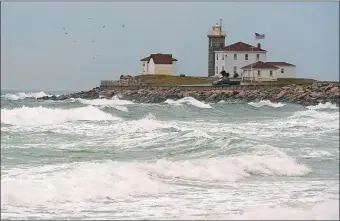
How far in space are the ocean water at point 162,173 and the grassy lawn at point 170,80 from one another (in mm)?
26403

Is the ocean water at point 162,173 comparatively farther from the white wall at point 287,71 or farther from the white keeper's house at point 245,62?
the white wall at point 287,71

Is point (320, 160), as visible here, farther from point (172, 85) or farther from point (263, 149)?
point (172, 85)

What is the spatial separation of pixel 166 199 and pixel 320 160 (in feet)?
12.9

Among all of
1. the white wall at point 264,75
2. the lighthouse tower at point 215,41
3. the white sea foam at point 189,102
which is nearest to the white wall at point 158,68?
the lighthouse tower at point 215,41

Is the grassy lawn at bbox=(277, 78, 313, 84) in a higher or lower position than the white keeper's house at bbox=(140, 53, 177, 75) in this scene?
lower

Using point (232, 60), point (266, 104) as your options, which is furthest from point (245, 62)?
point (266, 104)

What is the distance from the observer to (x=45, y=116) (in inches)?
693

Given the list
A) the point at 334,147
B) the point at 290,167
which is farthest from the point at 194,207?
the point at 334,147

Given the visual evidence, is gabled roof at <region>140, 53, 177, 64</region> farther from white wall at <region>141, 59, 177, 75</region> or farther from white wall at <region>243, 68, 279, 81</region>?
white wall at <region>243, 68, 279, 81</region>

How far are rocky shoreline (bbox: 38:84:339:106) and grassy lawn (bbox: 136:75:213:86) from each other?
3.04m

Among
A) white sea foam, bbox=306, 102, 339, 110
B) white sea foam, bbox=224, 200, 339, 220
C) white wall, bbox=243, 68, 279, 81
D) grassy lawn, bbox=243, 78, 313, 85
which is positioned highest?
white wall, bbox=243, 68, 279, 81

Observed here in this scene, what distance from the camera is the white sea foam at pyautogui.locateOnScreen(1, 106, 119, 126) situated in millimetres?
16141

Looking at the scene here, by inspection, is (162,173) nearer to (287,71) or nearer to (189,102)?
(189,102)

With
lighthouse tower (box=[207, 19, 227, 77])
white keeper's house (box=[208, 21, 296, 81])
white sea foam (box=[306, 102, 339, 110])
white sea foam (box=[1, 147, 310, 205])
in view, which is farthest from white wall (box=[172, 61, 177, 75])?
white sea foam (box=[1, 147, 310, 205])
